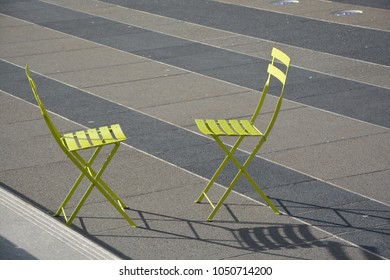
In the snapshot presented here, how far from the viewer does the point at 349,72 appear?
1335 centimetres

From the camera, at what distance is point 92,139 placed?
27.2ft

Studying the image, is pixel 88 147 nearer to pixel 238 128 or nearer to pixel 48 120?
pixel 48 120

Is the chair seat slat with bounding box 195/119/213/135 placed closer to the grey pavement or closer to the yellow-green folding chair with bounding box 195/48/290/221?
the yellow-green folding chair with bounding box 195/48/290/221

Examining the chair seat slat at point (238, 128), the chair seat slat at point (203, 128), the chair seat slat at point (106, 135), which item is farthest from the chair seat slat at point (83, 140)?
the chair seat slat at point (238, 128)

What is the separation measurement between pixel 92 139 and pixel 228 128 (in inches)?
45.9

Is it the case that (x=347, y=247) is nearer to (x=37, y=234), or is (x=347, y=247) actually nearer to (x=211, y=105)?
(x=37, y=234)

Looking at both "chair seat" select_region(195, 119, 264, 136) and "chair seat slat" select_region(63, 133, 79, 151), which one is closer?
"chair seat slat" select_region(63, 133, 79, 151)

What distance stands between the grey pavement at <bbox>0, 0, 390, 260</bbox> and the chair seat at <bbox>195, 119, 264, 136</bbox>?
2.27ft

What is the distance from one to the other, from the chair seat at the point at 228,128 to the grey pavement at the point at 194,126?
2.27 feet

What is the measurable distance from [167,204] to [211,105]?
137 inches

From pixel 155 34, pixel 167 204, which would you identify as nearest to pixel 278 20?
pixel 155 34

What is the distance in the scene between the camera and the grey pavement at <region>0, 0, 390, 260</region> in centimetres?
798

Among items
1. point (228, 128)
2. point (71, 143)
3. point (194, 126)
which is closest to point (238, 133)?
point (228, 128)

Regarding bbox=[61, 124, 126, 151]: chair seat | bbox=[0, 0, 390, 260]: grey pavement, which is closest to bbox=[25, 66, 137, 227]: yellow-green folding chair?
bbox=[61, 124, 126, 151]: chair seat
